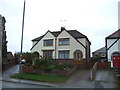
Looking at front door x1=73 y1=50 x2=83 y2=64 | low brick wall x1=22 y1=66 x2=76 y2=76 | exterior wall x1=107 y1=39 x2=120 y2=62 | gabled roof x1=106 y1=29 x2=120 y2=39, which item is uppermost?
gabled roof x1=106 y1=29 x2=120 y2=39

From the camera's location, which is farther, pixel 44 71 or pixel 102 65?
pixel 102 65

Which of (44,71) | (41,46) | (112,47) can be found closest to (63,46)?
(41,46)

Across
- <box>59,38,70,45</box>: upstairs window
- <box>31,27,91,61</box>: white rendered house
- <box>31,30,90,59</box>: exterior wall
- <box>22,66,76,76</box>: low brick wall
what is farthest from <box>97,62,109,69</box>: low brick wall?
<box>59,38,70,45</box>: upstairs window

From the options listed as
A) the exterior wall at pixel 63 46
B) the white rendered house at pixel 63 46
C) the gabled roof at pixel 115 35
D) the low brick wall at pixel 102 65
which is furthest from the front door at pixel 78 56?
the gabled roof at pixel 115 35

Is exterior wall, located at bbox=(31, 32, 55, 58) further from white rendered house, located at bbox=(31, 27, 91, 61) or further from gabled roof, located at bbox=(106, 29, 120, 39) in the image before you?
gabled roof, located at bbox=(106, 29, 120, 39)

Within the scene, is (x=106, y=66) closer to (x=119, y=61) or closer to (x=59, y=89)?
(x=119, y=61)

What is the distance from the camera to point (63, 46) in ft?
135

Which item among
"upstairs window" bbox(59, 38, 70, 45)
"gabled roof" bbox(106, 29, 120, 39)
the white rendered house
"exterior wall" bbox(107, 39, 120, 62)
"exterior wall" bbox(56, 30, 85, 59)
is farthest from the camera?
"upstairs window" bbox(59, 38, 70, 45)

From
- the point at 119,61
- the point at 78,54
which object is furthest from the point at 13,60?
the point at 119,61

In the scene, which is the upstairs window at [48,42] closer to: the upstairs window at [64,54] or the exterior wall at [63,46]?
the exterior wall at [63,46]

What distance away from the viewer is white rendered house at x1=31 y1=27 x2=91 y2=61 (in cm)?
4011

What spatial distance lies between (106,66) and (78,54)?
7.57m

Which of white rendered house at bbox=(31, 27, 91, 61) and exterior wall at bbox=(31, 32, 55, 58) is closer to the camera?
white rendered house at bbox=(31, 27, 91, 61)

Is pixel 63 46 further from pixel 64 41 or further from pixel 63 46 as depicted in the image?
pixel 64 41
